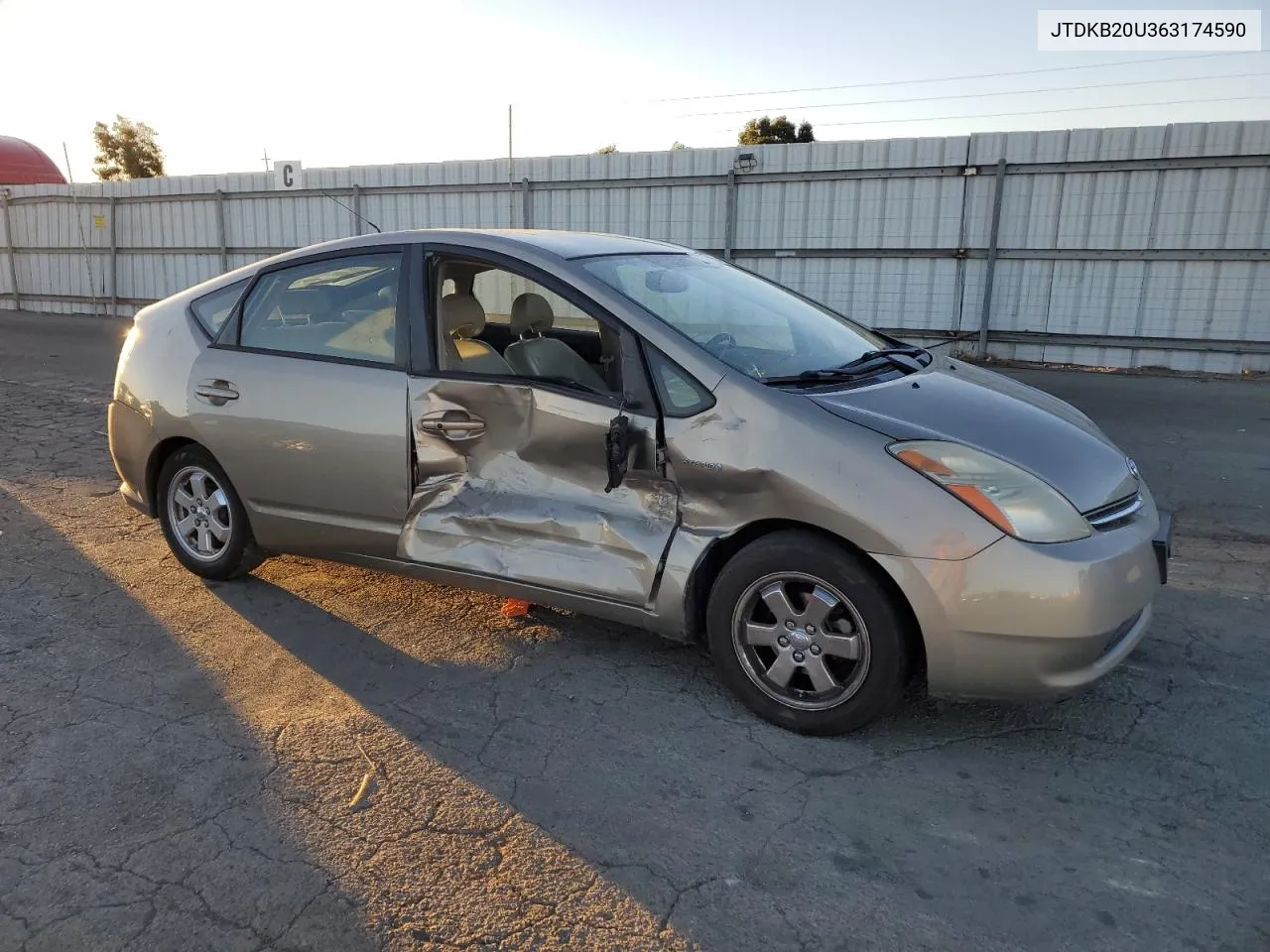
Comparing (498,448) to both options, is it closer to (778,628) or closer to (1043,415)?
(778,628)

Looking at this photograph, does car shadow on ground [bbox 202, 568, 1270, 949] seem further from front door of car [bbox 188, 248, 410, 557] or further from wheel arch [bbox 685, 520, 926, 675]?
front door of car [bbox 188, 248, 410, 557]

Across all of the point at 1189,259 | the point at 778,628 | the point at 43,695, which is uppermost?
the point at 1189,259

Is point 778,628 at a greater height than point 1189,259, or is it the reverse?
point 1189,259

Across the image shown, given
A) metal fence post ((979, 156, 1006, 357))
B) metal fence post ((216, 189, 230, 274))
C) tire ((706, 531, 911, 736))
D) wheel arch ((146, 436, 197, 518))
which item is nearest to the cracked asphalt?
tire ((706, 531, 911, 736))

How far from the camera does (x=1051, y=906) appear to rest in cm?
222

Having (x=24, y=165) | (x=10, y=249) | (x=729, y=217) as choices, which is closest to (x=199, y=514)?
(x=729, y=217)

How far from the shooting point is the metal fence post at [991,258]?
12.1 metres

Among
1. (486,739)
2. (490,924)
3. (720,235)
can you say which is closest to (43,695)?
(486,739)

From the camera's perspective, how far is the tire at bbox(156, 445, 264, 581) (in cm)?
421

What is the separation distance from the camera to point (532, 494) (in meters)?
3.40

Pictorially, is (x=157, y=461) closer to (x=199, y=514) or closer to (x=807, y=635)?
(x=199, y=514)

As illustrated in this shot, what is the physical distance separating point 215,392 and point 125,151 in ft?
179

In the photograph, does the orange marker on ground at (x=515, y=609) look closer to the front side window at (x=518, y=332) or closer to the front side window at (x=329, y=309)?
the front side window at (x=518, y=332)

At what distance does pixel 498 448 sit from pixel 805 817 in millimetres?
1725
